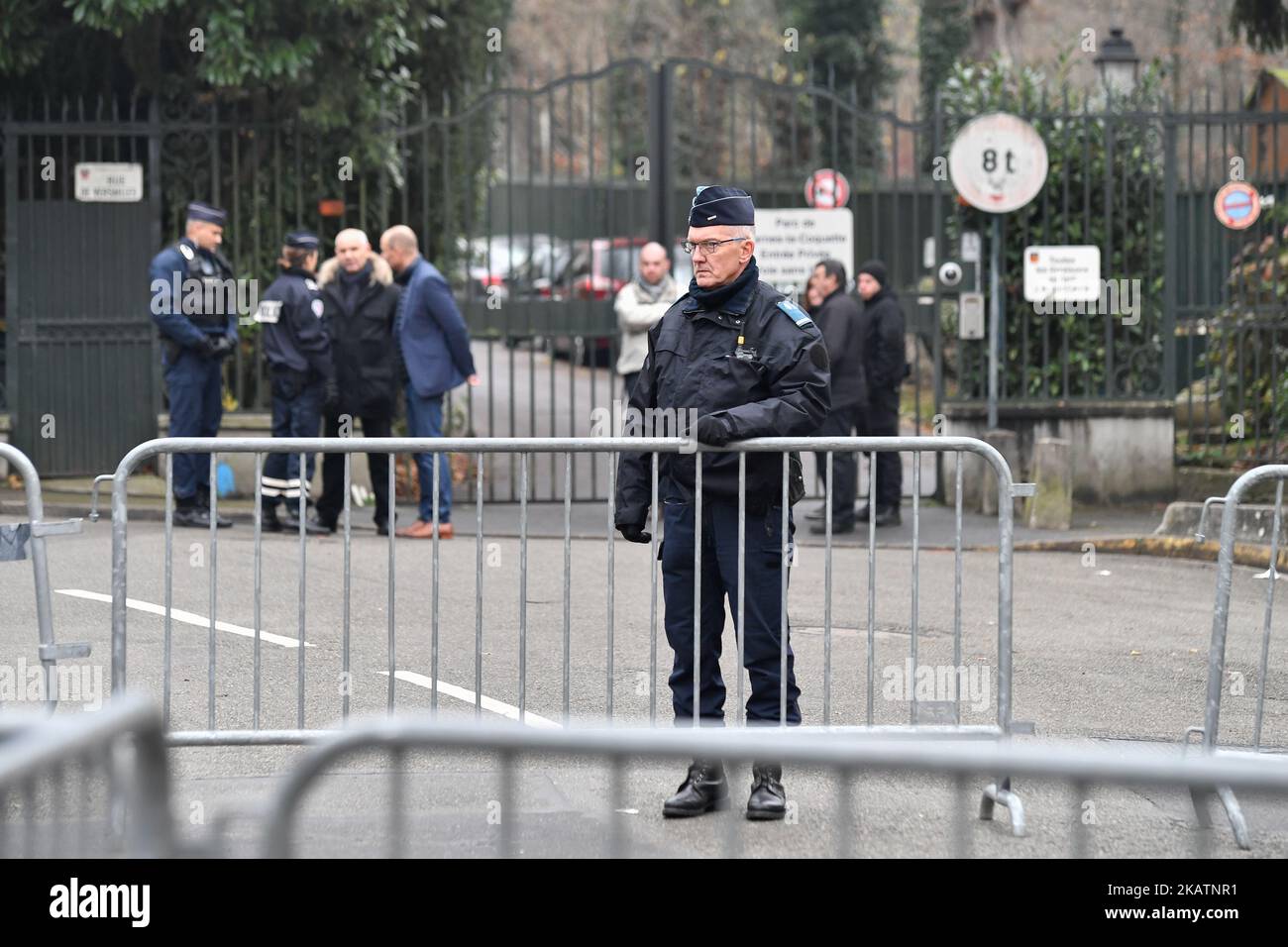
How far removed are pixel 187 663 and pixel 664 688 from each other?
1.96 m

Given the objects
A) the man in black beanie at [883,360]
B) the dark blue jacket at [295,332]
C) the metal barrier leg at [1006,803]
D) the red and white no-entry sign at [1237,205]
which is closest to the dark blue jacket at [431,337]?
the dark blue jacket at [295,332]

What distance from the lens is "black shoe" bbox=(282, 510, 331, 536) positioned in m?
11.8

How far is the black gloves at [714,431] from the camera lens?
583 cm

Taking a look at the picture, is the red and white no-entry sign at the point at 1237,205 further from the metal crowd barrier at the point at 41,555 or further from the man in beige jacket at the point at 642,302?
the metal crowd barrier at the point at 41,555

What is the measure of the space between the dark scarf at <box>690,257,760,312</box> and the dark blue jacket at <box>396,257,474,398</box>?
19.7ft

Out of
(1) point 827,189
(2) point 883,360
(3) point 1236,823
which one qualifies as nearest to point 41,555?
(3) point 1236,823

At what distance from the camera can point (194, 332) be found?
12086 millimetres

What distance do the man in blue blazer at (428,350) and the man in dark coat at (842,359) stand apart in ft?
7.44

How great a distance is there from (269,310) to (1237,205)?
7011 mm

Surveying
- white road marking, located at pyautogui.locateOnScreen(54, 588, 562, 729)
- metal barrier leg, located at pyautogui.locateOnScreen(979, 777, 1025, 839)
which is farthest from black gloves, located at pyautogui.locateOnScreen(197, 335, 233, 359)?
metal barrier leg, located at pyautogui.locateOnScreen(979, 777, 1025, 839)

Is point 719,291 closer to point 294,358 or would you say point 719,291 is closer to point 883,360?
point 294,358
